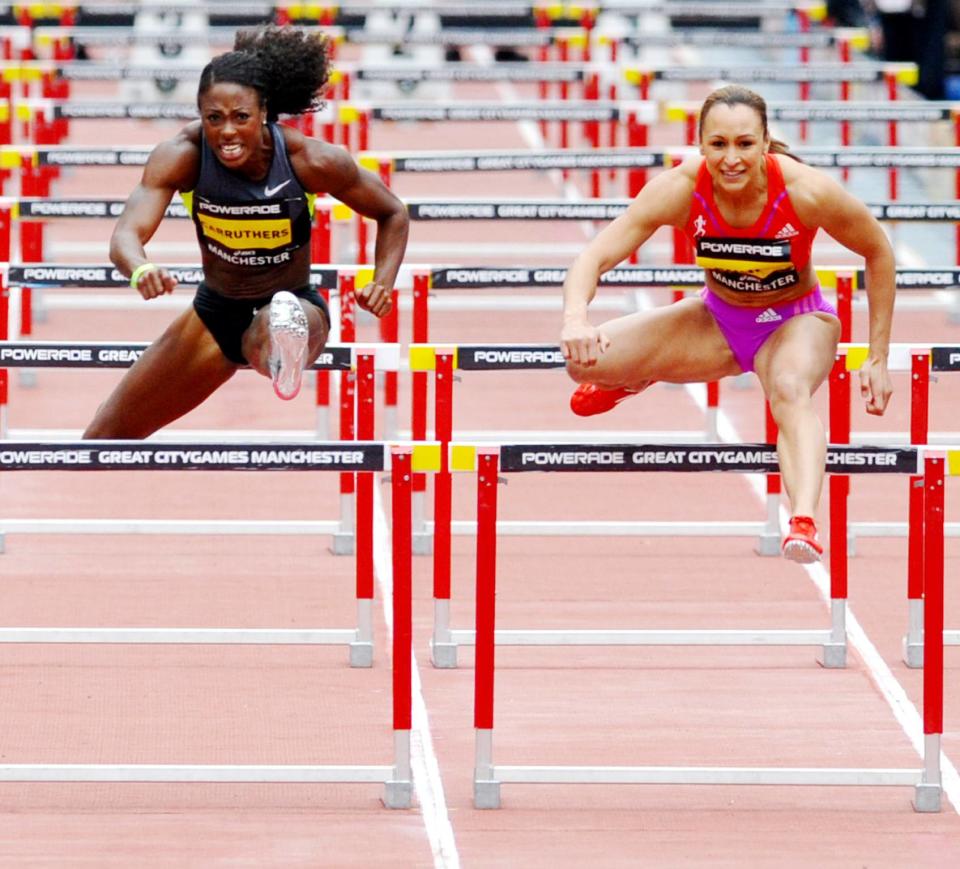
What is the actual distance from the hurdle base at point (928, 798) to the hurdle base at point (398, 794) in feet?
5.17

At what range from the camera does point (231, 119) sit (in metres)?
7.14

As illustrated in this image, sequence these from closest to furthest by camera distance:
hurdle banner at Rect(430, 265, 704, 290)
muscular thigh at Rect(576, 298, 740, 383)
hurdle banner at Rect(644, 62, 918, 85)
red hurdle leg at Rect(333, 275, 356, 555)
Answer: muscular thigh at Rect(576, 298, 740, 383) < red hurdle leg at Rect(333, 275, 356, 555) < hurdle banner at Rect(430, 265, 704, 290) < hurdle banner at Rect(644, 62, 918, 85)

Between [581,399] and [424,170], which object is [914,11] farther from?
[581,399]

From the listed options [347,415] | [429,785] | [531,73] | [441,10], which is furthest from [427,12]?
[429,785]

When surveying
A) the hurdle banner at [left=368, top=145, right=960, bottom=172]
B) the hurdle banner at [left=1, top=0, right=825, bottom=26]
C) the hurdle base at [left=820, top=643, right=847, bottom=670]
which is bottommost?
the hurdle base at [left=820, top=643, right=847, bottom=670]

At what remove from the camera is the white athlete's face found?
271 inches

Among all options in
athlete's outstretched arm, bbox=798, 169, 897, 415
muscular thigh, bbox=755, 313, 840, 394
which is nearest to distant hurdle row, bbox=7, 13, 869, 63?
muscular thigh, bbox=755, 313, 840, 394

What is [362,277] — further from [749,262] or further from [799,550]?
[799,550]

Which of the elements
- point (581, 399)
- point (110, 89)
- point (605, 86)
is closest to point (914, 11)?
point (605, 86)

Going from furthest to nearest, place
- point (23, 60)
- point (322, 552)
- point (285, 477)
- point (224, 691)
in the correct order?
point (23, 60), point (285, 477), point (322, 552), point (224, 691)

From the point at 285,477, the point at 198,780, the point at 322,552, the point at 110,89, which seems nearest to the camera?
the point at 198,780

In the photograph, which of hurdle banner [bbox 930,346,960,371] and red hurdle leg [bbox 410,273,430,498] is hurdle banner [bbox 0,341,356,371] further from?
hurdle banner [bbox 930,346,960,371]

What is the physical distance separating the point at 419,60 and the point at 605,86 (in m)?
2.63

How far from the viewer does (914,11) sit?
19688 mm
